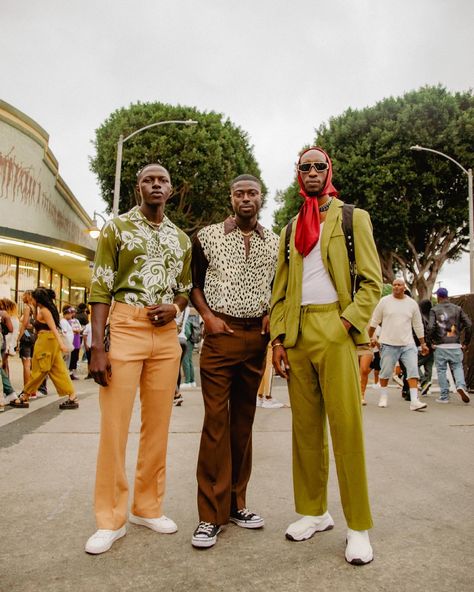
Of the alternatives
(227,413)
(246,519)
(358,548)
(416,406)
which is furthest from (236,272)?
(416,406)

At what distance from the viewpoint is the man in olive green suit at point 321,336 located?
117 inches

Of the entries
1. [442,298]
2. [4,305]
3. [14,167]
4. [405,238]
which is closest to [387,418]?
Answer: [442,298]

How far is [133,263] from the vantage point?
125 inches

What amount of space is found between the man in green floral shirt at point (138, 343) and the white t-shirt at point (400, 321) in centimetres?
579

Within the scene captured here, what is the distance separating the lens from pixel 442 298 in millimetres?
9695

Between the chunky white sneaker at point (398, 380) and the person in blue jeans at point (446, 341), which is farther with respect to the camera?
the chunky white sneaker at point (398, 380)

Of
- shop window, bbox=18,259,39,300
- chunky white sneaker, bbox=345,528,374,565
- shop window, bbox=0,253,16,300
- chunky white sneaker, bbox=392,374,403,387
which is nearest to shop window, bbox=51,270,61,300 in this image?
shop window, bbox=18,259,39,300

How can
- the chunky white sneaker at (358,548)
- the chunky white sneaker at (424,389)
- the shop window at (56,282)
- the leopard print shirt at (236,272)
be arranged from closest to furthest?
the chunky white sneaker at (358,548), the leopard print shirt at (236,272), the chunky white sneaker at (424,389), the shop window at (56,282)

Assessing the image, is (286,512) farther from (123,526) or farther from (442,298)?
(442,298)

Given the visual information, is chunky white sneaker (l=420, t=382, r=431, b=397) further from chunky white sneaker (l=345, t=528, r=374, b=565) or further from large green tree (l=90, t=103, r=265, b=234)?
large green tree (l=90, t=103, r=265, b=234)

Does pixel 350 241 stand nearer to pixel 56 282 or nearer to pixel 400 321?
pixel 400 321

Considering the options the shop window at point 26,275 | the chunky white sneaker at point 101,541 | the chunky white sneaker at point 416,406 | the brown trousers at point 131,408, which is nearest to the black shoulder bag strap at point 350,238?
the brown trousers at point 131,408

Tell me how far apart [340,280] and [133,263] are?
1176mm

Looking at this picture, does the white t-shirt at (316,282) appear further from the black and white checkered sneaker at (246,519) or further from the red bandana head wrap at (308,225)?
the black and white checkered sneaker at (246,519)
